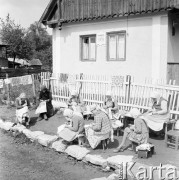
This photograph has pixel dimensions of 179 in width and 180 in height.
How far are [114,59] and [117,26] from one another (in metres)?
1.41

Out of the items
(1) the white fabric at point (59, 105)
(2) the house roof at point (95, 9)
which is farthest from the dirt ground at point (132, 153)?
(2) the house roof at point (95, 9)

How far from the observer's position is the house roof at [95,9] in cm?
1107

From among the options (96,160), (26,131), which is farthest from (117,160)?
(26,131)

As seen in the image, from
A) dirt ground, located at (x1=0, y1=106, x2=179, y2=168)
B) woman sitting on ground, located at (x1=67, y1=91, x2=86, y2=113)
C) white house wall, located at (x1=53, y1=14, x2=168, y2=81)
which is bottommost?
dirt ground, located at (x1=0, y1=106, x2=179, y2=168)

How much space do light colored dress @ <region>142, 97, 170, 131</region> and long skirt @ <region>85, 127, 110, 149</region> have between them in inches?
51.0

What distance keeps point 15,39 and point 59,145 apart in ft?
103

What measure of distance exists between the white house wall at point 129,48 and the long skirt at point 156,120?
440 centimetres

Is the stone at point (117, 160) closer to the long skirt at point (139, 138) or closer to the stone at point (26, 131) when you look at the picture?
the long skirt at point (139, 138)

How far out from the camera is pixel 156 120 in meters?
7.15

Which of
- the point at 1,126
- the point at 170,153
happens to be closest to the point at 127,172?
the point at 170,153

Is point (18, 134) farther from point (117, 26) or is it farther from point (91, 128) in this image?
point (117, 26)

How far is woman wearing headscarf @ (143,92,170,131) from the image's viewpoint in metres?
7.07

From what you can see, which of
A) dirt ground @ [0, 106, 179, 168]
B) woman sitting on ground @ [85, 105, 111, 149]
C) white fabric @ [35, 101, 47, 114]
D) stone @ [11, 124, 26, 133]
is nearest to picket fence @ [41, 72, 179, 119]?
dirt ground @ [0, 106, 179, 168]

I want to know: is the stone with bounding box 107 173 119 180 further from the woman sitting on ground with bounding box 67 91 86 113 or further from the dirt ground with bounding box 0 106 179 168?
the woman sitting on ground with bounding box 67 91 86 113
